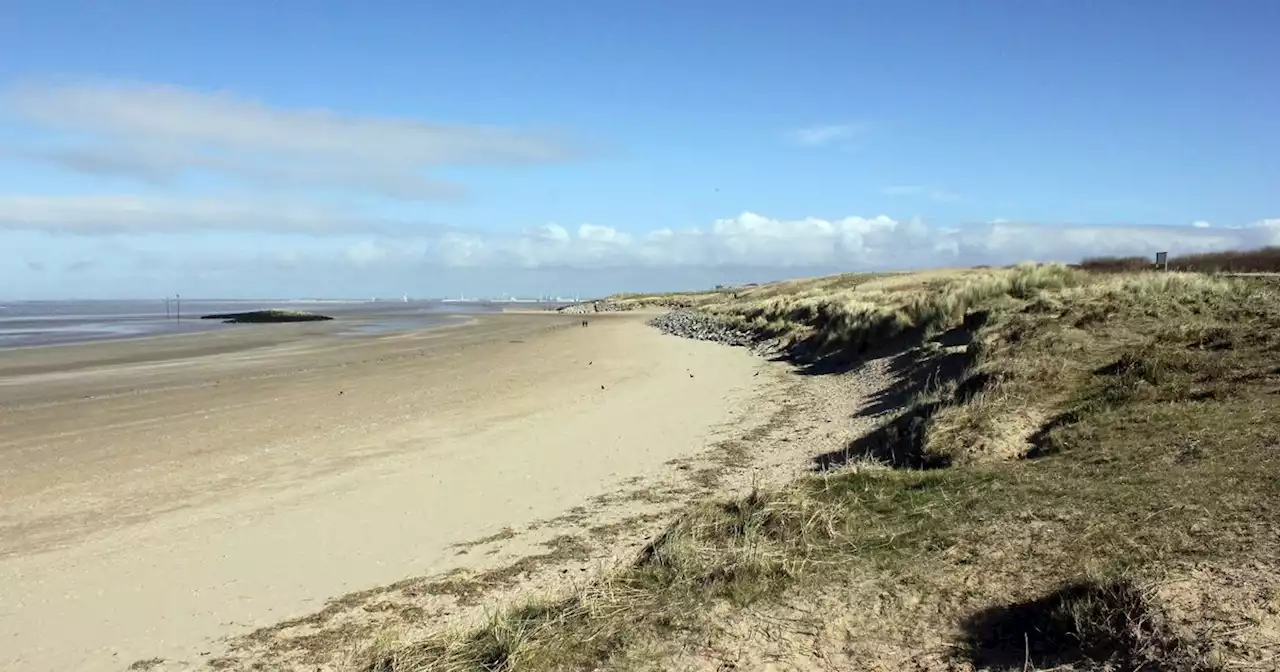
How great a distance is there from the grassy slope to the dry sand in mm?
2343

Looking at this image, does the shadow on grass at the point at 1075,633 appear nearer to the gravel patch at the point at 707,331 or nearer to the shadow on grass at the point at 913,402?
the shadow on grass at the point at 913,402

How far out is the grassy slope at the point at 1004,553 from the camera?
167 inches

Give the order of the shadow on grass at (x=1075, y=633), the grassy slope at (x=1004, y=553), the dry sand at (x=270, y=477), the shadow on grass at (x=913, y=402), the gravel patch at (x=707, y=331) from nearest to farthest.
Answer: the shadow on grass at (x=1075, y=633)
the grassy slope at (x=1004, y=553)
the dry sand at (x=270, y=477)
the shadow on grass at (x=913, y=402)
the gravel patch at (x=707, y=331)

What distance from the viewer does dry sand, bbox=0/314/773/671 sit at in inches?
248

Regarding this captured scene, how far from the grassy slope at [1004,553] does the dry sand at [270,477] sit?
92.2 inches

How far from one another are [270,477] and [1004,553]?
8738mm

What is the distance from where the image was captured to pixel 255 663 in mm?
5258

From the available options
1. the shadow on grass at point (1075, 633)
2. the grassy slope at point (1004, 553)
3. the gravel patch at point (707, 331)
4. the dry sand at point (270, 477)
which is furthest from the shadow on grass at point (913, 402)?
the gravel patch at point (707, 331)

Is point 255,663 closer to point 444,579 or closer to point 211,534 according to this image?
point 444,579

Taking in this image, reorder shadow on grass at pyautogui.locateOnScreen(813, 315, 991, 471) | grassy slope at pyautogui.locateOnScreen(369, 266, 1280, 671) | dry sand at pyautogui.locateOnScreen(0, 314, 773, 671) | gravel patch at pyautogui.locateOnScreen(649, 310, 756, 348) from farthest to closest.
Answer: gravel patch at pyautogui.locateOnScreen(649, 310, 756, 348)
shadow on grass at pyautogui.locateOnScreen(813, 315, 991, 471)
dry sand at pyautogui.locateOnScreen(0, 314, 773, 671)
grassy slope at pyautogui.locateOnScreen(369, 266, 1280, 671)

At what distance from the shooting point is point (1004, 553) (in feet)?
17.3

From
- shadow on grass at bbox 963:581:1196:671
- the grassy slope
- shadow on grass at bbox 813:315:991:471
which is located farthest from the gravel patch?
shadow on grass at bbox 963:581:1196:671

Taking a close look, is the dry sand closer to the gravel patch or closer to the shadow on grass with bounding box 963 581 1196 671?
the shadow on grass with bounding box 963 581 1196 671

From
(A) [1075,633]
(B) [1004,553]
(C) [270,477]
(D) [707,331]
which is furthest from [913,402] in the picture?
(D) [707,331]
